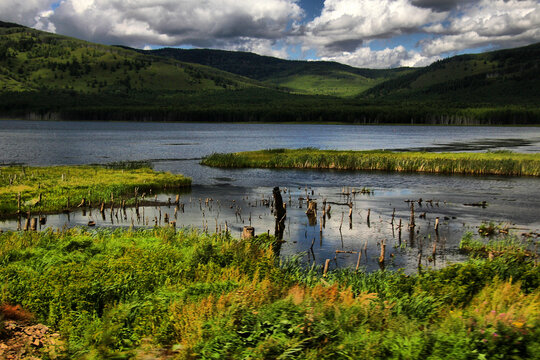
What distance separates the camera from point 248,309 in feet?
41.9

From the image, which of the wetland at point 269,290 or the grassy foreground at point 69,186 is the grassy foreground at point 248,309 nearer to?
the wetland at point 269,290

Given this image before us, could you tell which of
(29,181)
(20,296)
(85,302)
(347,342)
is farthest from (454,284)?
(29,181)

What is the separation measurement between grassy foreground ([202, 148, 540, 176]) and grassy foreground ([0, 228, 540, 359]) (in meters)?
54.3

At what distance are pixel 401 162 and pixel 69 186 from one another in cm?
4920

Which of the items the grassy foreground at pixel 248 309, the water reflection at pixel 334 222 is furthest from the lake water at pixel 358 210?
the grassy foreground at pixel 248 309

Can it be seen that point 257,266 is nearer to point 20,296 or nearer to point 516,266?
point 20,296

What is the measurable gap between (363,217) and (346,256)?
42.3ft

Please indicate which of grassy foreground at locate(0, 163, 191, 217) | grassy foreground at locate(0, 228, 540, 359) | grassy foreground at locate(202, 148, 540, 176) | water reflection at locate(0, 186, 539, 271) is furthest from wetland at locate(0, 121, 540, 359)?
grassy foreground at locate(202, 148, 540, 176)

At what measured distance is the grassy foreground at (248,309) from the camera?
11.0 meters

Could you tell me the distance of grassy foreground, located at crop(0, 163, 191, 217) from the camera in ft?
136

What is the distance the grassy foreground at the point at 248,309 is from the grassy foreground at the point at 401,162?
5432 centimetres

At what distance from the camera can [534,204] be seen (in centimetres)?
4791

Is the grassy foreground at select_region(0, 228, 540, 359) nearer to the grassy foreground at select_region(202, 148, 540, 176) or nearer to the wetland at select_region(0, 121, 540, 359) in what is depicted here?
the wetland at select_region(0, 121, 540, 359)

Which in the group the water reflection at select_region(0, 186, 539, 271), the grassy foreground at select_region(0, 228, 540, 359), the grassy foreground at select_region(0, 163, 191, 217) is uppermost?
the grassy foreground at select_region(0, 228, 540, 359)
